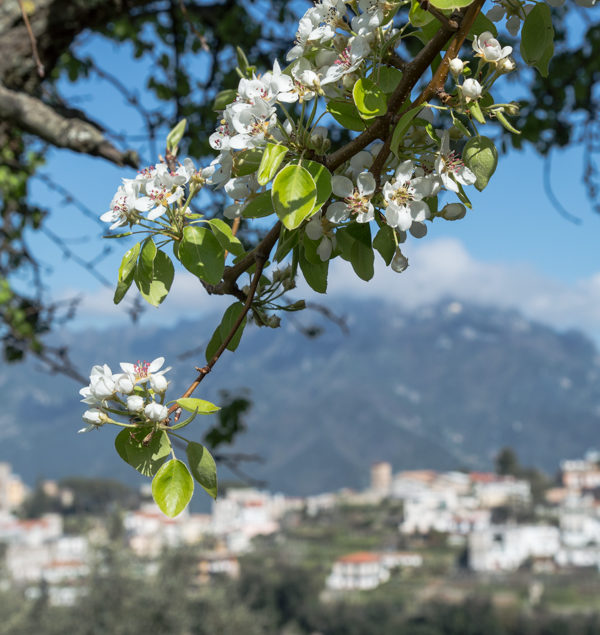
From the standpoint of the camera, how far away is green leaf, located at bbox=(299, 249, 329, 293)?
922 millimetres

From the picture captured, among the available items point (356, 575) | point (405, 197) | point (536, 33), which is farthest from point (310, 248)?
point (356, 575)

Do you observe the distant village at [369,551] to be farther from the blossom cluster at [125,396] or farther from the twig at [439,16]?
the twig at [439,16]

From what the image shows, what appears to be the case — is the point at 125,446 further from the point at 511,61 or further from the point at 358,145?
the point at 511,61

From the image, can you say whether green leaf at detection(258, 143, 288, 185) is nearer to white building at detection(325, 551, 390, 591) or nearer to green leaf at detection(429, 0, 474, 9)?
green leaf at detection(429, 0, 474, 9)

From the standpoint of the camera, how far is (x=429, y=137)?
0.85 metres

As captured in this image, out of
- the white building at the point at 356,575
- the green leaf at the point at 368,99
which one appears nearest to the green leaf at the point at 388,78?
the green leaf at the point at 368,99

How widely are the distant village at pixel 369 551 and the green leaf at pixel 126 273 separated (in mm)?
55202

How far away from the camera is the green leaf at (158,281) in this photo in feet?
2.86

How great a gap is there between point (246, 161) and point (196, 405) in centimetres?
30

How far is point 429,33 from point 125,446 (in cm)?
59

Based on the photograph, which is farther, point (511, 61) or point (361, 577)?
point (361, 577)

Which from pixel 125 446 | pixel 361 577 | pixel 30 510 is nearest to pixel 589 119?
pixel 125 446

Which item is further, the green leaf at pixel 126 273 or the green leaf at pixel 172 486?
the green leaf at pixel 126 273

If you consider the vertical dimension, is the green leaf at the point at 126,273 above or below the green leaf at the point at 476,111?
below
